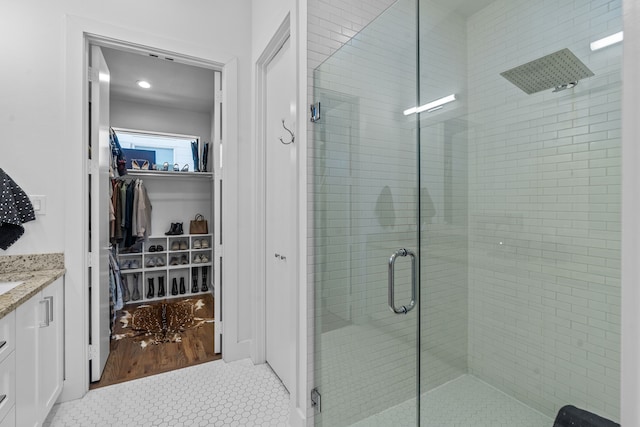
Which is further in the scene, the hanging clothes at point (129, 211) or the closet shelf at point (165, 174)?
the closet shelf at point (165, 174)

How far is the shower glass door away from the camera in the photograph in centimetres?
149

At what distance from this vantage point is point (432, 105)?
156cm

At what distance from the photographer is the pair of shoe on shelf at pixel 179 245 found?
14.2 ft

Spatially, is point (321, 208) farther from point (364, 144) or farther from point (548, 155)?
point (548, 155)

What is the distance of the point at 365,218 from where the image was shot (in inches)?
62.3

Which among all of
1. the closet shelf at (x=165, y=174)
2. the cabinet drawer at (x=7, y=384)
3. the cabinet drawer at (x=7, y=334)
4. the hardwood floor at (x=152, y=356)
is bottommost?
the hardwood floor at (x=152, y=356)

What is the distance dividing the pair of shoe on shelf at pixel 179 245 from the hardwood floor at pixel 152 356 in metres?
1.46

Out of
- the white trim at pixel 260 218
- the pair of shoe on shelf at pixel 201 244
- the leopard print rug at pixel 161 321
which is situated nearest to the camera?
the white trim at pixel 260 218

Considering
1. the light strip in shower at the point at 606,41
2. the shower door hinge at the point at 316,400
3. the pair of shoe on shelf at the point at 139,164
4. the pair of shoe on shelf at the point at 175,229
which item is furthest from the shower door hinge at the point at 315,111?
the pair of shoe on shelf at the point at 175,229

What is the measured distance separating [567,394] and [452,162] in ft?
3.95

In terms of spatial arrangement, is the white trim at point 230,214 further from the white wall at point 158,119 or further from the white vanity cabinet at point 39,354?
the white wall at point 158,119

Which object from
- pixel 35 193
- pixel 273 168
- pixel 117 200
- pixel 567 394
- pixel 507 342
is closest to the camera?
pixel 567 394

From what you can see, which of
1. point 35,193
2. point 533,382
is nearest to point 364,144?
point 533,382

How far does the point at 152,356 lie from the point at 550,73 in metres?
3.21
